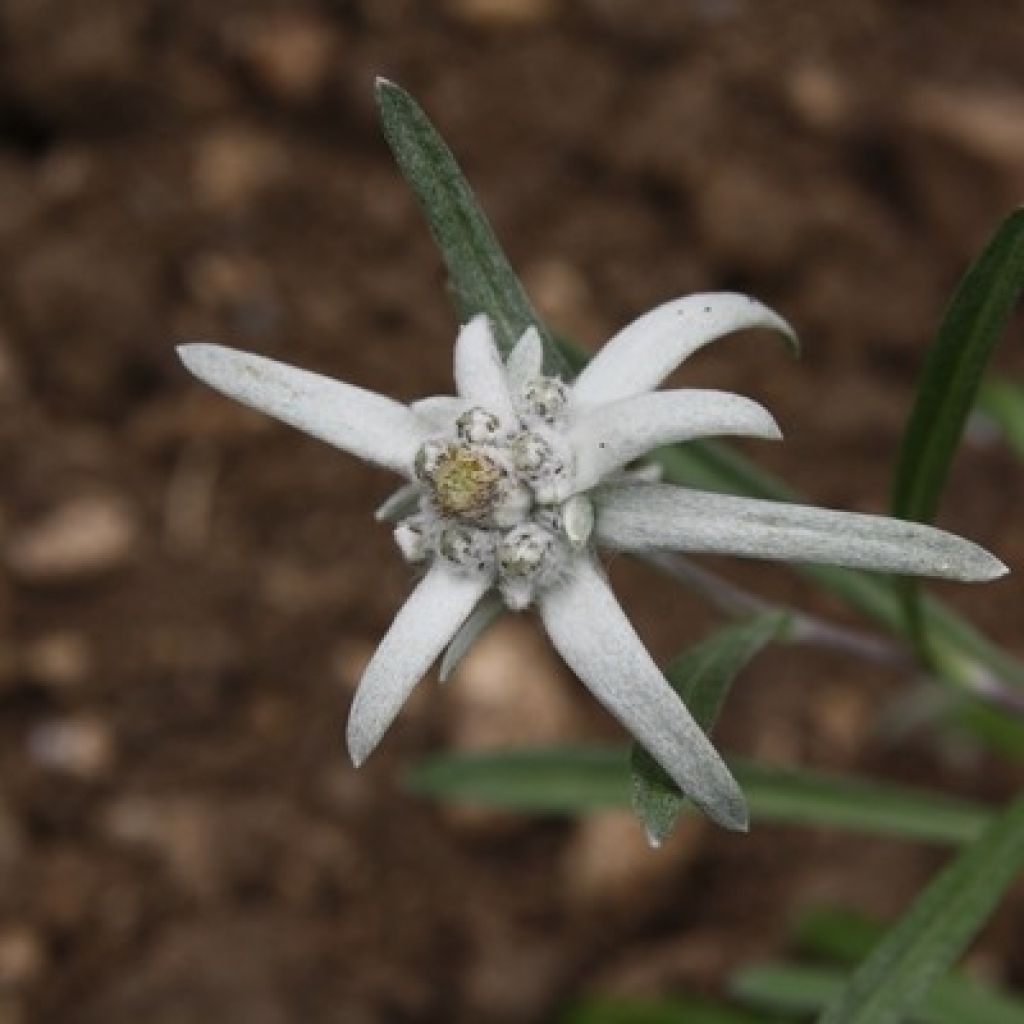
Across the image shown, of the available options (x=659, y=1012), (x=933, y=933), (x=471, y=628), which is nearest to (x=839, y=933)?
(x=659, y=1012)

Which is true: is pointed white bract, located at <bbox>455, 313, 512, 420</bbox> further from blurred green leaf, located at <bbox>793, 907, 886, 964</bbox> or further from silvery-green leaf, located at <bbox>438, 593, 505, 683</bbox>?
blurred green leaf, located at <bbox>793, 907, 886, 964</bbox>

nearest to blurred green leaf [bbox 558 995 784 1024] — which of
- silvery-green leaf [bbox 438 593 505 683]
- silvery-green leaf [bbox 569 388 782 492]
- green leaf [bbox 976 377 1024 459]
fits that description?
green leaf [bbox 976 377 1024 459]

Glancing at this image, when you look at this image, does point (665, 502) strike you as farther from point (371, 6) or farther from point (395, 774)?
point (371, 6)

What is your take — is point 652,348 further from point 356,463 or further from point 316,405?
point 356,463

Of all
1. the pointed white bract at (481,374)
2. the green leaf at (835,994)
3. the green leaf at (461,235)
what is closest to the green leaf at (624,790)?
the green leaf at (835,994)

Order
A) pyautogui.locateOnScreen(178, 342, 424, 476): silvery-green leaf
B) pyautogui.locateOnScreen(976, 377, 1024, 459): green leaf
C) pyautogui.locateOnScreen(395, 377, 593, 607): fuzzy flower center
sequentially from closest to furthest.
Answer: pyautogui.locateOnScreen(395, 377, 593, 607): fuzzy flower center → pyautogui.locateOnScreen(178, 342, 424, 476): silvery-green leaf → pyautogui.locateOnScreen(976, 377, 1024, 459): green leaf

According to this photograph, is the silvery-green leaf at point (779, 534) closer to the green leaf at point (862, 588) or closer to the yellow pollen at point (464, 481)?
the yellow pollen at point (464, 481)

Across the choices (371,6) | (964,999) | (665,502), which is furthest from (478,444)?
(371,6)
